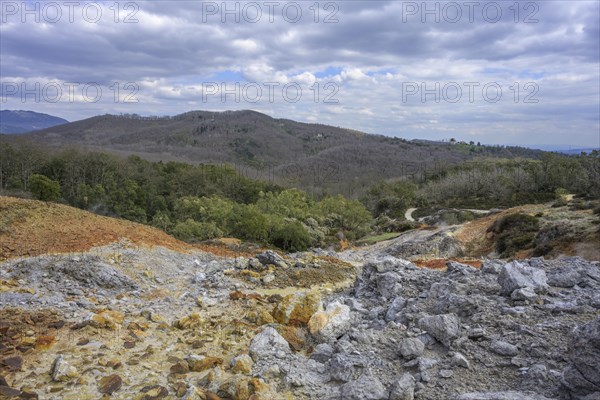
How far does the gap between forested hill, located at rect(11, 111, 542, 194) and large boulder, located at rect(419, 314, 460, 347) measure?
65846 mm

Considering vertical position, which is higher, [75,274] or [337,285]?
[75,274]

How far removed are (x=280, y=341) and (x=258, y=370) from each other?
0.74 m

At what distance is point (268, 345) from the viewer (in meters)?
6.01

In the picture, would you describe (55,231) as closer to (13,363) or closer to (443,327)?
(13,363)

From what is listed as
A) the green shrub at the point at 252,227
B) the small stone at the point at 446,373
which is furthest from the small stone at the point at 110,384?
the green shrub at the point at 252,227

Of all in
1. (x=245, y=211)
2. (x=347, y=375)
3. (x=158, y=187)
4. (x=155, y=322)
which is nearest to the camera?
(x=347, y=375)

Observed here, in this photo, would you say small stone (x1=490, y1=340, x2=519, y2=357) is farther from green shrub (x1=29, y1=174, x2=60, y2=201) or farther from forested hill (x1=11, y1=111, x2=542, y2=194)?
forested hill (x1=11, y1=111, x2=542, y2=194)

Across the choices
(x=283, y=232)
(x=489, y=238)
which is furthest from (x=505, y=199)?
(x=283, y=232)

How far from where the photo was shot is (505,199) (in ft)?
148

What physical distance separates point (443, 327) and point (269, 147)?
130281mm

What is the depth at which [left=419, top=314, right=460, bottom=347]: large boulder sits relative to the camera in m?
5.53

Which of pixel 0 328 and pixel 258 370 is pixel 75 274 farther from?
pixel 258 370

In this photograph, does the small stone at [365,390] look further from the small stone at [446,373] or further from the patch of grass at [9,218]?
the patch of grass at [9,218]

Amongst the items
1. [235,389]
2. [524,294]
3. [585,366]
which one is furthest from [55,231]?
[585,366]
